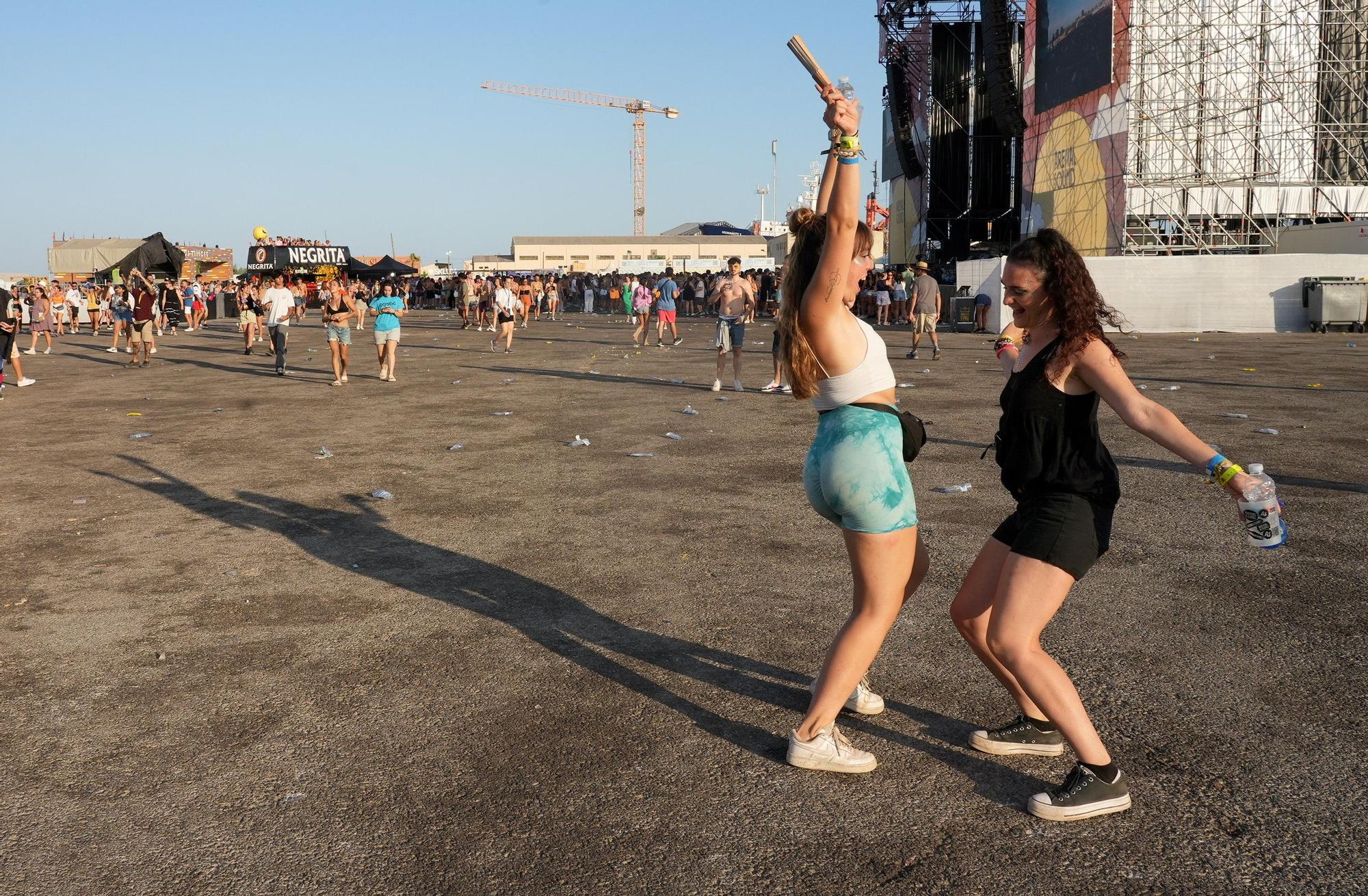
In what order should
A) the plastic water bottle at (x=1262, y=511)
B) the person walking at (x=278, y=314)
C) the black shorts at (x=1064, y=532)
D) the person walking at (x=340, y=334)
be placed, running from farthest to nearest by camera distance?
1. the person walking at (x=278, y=314)
2. the person walking at (x=340, y=334)
3. the black shorts at (x=1064, y=532)
4. the plastic water bottle at (x=1262, y=511)

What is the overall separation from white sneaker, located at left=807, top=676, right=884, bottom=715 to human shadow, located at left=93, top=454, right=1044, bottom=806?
0.13 feet

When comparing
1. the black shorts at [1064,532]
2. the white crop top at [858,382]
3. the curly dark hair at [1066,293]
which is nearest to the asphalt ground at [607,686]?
the black shorts at [1064,532]

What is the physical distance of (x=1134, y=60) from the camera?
117ft

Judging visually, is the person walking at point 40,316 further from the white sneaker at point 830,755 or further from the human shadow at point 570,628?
the white sneaker at point 830,755

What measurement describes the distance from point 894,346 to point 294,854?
2150 cm

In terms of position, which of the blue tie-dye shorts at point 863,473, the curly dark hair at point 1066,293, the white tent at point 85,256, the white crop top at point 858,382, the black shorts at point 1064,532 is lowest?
the black shorts at point 1064,532

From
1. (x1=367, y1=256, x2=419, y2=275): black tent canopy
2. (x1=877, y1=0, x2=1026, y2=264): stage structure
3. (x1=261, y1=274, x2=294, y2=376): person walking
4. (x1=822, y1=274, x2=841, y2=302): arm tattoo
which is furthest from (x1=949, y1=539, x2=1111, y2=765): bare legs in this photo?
(x1=367, y1=256, x2=419, y2=275): black tent canopy

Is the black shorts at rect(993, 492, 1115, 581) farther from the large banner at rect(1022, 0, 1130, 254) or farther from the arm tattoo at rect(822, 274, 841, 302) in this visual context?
the large banner at rect(1022, 0, 1130, 254)

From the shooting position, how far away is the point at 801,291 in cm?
347

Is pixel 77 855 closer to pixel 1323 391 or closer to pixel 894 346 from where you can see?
pixel 1323 391

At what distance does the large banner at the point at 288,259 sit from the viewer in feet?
168

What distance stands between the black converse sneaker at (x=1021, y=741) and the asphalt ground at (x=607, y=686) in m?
0.05

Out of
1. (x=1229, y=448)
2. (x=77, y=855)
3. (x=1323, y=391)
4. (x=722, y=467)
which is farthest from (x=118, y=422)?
(x=1323, y=391)

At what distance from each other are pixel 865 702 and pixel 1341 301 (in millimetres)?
25917
